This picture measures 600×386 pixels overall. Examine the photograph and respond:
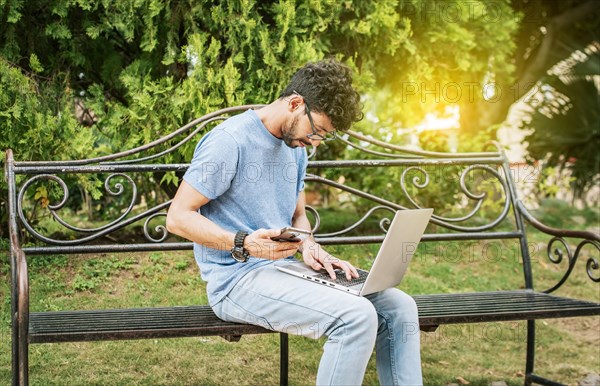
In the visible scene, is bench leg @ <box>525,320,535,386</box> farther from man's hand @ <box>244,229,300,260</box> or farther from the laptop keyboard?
man's hand @ <box>244,229,300,260</box>

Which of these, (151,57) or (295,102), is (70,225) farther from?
(151,57)

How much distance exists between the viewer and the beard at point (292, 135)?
291 cm

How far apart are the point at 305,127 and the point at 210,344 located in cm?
161

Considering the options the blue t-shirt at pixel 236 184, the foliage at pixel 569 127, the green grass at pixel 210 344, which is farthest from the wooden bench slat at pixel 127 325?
the foliage at pixel 569 127

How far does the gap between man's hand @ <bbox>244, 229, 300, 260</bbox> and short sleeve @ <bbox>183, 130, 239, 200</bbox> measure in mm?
229

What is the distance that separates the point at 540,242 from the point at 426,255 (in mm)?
1355

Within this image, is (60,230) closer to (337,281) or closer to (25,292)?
(25,292)

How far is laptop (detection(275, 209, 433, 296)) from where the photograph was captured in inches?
104

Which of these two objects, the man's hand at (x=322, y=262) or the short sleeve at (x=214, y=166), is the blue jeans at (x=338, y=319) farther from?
the short sleeve at (x=214, y=166)

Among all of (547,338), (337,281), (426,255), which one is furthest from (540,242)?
(337,281)

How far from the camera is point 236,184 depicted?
9.41 ft

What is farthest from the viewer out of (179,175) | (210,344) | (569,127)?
(569,127)

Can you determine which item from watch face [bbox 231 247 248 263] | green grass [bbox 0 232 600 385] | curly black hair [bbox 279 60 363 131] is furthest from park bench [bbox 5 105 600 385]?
curly black hair [bbox 279 60 363 131]

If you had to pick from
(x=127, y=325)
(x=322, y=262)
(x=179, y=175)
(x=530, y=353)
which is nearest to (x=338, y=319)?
(x=322, y=262)
